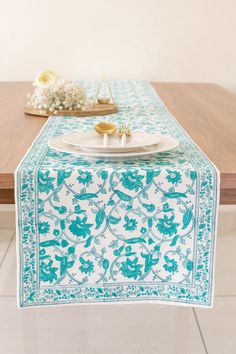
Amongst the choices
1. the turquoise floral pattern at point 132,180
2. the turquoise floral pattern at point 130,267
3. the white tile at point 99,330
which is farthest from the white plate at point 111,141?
the white tile at point 99,330

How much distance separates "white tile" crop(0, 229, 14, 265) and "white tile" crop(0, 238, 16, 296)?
30 millimetres

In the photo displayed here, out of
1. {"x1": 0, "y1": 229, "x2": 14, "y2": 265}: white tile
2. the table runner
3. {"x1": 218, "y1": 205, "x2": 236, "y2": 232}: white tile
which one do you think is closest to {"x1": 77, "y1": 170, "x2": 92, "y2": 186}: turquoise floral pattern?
the table runner

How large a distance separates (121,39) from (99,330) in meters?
1.90

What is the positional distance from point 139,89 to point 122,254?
1.66 m

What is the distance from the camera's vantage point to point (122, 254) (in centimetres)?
115

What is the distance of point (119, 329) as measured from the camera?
193 centimetres

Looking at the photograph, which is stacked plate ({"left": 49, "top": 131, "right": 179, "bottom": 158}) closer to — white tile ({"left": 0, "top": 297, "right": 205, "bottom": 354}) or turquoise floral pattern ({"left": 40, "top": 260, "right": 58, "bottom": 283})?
turquoise floral pattern ({"left": 40, "top": 260, "right": 58, "bottom": 283})

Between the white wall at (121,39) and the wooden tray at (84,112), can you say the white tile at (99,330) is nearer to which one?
the wooden tray at (84,112)

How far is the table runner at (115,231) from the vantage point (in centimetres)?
112

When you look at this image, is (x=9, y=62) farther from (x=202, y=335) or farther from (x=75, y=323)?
(x=202, y=335)

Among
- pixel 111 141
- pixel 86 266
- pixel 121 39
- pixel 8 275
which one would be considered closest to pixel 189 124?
pixel 111 141

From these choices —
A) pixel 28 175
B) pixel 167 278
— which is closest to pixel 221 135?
pixel 167 278

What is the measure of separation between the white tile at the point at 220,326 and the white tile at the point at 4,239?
3.46 feet

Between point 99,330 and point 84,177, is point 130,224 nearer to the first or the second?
point 84,177
